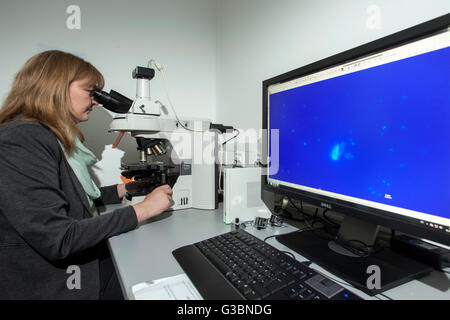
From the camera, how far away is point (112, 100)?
35.5 inches

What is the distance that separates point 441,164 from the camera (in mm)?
432

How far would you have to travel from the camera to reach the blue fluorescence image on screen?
0.43 metres

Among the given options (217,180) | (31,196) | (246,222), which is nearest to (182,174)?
(217,180)

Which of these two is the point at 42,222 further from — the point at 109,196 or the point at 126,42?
the point at 126,42

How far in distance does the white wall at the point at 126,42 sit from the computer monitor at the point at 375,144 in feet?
3.28

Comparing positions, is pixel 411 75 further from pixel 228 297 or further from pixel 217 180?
pixel 217 180

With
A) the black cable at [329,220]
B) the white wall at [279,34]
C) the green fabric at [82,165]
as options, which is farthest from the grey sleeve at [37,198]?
the white wall at [279,34]

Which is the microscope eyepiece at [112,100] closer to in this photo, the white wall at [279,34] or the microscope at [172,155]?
the microscope at [172,155]

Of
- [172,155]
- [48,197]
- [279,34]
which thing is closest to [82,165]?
[48,197]

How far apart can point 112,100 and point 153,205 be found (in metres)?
A: 0.43

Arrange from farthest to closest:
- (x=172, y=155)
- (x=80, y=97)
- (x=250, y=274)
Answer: (x=172, y=155) < (x=80, y=97) < (x=250, y=274)
